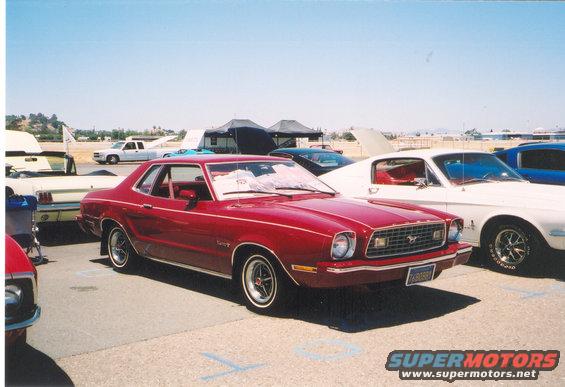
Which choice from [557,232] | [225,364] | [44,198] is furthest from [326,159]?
[225,364]

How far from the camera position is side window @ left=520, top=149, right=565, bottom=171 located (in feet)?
32.1

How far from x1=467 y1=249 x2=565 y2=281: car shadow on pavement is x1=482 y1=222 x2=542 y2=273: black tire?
5 centimetres

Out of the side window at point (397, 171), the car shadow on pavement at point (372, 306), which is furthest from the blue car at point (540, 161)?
the car shadow on pavement at point (372, 306)

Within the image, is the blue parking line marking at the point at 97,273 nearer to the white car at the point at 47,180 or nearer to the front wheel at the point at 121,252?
the front wheel at the point at 121,252

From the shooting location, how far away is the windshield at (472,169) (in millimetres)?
7738

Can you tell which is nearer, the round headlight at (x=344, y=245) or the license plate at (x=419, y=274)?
the round headlight at (x=344, y=245)

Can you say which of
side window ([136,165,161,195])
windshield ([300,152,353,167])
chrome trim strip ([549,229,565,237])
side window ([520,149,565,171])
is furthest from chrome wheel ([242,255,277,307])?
windshield ([300,152,353,167])

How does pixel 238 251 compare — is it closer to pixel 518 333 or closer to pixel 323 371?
pixel 323 371

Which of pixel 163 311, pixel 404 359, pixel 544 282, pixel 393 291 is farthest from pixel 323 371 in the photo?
pixel 544 282

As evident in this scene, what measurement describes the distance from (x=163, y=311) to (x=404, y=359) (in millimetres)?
2422

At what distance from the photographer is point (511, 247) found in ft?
22.7

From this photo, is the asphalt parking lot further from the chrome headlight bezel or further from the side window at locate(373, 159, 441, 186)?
the side window at locate(373, 159, 441, 186)

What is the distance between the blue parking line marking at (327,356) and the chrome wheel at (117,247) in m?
3.28

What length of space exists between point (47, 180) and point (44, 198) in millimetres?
466
